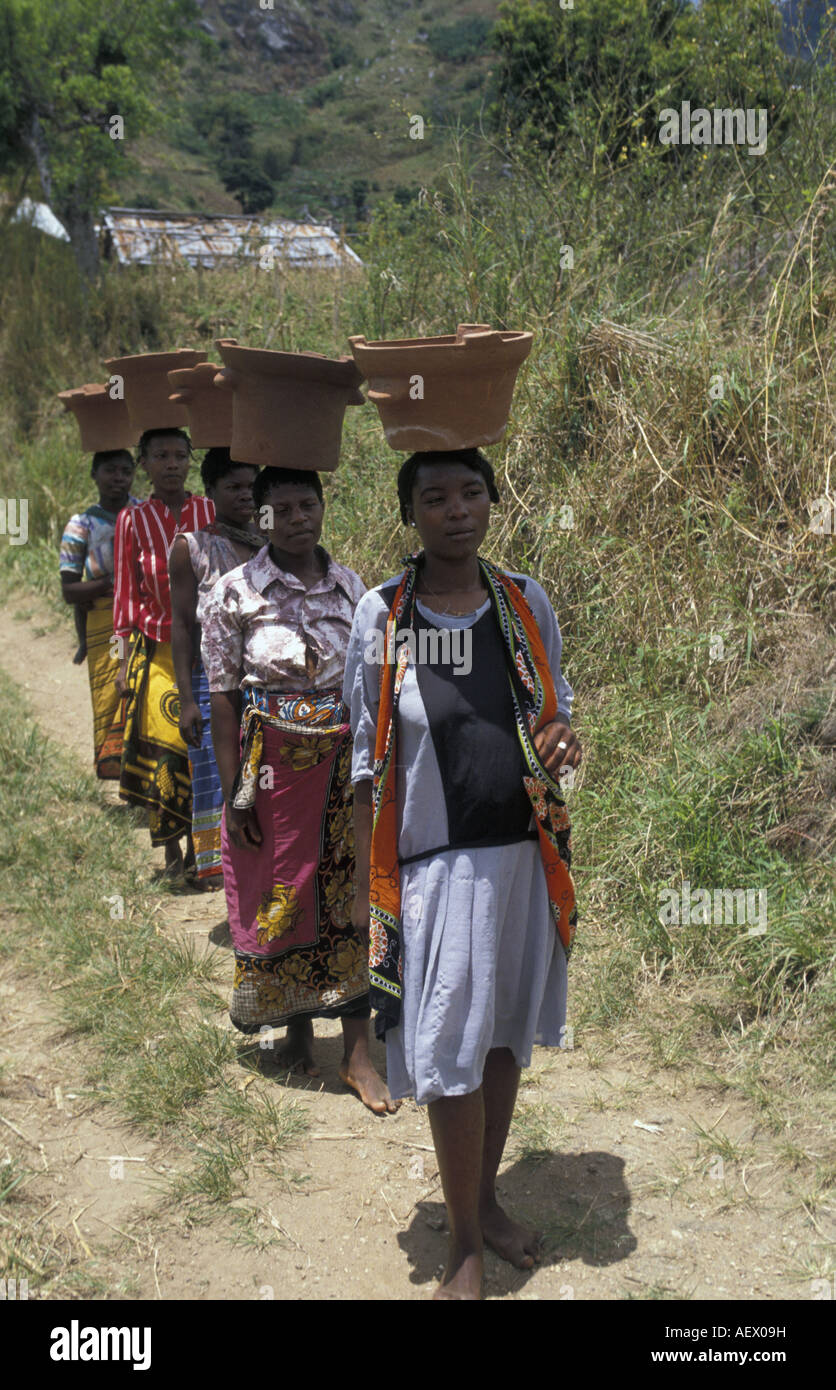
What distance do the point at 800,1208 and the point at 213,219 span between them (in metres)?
15.8

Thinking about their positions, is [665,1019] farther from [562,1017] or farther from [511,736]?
[511,736]

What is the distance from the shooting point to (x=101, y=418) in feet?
17.9

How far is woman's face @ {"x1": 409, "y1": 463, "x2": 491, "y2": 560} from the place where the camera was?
2406mm

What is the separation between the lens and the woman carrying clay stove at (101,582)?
5.58 m

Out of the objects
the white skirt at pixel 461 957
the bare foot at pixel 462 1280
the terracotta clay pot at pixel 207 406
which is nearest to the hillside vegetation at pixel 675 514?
the bare foot at pixel 462 1280

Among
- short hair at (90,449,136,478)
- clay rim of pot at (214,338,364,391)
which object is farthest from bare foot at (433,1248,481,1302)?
short hair at (90,449,136,478)

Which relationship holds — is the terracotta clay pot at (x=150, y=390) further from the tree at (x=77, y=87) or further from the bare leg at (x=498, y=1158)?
the tree at (x=77, y=87)

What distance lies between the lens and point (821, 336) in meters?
5.06

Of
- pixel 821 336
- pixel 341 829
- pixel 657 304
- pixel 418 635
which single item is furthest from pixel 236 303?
pixel 418 635

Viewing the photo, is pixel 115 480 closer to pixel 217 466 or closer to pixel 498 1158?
pixel 217 466

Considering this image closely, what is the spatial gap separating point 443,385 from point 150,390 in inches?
106

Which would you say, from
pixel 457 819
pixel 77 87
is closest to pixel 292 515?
pixel 457 819

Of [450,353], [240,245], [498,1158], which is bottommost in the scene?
[498,1158]

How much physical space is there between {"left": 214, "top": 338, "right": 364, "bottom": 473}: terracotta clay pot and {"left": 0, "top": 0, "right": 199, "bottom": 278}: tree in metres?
13.4
